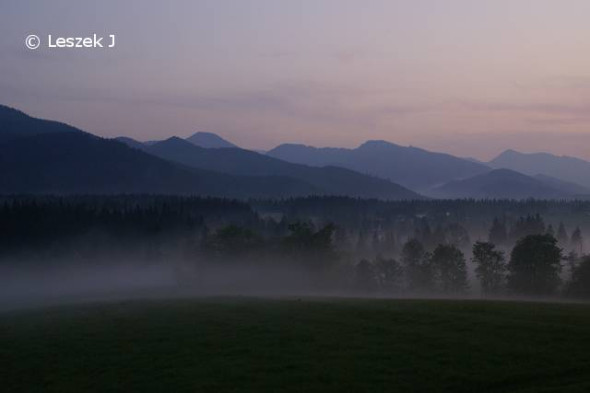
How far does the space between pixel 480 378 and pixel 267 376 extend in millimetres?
9095

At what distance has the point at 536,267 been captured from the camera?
280ft

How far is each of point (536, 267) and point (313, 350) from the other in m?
57.1

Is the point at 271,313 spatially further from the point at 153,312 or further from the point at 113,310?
the point at 113,310

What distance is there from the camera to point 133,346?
129 feet

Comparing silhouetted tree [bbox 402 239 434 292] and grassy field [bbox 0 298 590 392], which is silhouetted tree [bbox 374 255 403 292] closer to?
silhouetted tree [bbox 402 239 434 292]

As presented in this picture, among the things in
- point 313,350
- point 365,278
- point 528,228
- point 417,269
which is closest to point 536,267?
point 417,269

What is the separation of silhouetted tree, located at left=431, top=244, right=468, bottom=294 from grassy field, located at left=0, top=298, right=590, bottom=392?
4632 cm

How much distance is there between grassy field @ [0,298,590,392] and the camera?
97.9 feet

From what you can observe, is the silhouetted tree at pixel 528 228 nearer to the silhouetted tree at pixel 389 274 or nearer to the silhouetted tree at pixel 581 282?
the silhouetted tree at pixel 389 274

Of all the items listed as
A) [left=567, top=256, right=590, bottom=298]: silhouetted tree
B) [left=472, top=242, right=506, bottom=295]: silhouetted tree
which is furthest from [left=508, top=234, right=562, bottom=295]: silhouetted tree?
[left=472, top=242, right=506, bottom=295]: silhouetted tree

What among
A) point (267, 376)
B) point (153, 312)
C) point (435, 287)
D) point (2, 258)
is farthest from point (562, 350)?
point (2, 258)

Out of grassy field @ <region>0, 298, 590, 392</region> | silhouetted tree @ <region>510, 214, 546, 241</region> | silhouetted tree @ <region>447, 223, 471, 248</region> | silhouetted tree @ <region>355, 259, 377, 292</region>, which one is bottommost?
silhouetted tree @ <region>355, 259, 377, 292</region>

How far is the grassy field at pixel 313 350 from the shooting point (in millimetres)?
29828

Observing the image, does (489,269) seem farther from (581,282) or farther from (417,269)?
(581,282)
